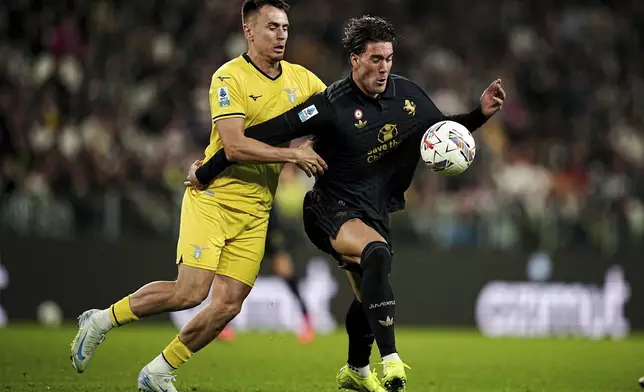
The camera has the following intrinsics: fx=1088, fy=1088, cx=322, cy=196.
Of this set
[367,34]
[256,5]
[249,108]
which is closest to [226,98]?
[249,108]

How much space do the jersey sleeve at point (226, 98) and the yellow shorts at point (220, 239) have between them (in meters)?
0.67

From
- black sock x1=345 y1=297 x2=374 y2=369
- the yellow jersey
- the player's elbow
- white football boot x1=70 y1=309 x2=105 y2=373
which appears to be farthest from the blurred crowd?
the player's elbow

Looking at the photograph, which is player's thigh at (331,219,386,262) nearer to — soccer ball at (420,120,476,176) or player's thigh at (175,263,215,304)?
soccer ball at (420,120,476,176)

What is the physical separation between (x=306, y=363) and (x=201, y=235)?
338 centimetres

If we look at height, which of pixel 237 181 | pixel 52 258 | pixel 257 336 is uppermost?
pixel 237 181

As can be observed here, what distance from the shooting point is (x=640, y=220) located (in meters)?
15.6

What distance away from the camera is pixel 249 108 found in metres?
7.79

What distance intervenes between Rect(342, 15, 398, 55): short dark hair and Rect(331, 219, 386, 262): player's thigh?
1219 mm

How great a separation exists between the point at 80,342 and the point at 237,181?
1.61 m

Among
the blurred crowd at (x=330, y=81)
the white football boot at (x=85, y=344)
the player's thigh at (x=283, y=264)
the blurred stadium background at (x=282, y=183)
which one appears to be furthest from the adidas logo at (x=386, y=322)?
the blurred crowd at (x=330, y=81)

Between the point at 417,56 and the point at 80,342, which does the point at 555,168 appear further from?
the point at 80,342

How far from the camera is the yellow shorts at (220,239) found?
25.1 feet

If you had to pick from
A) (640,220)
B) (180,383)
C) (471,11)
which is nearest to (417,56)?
(471,11)

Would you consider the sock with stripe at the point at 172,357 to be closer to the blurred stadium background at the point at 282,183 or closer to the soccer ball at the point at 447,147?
the soccer ball at the point at 447,147
